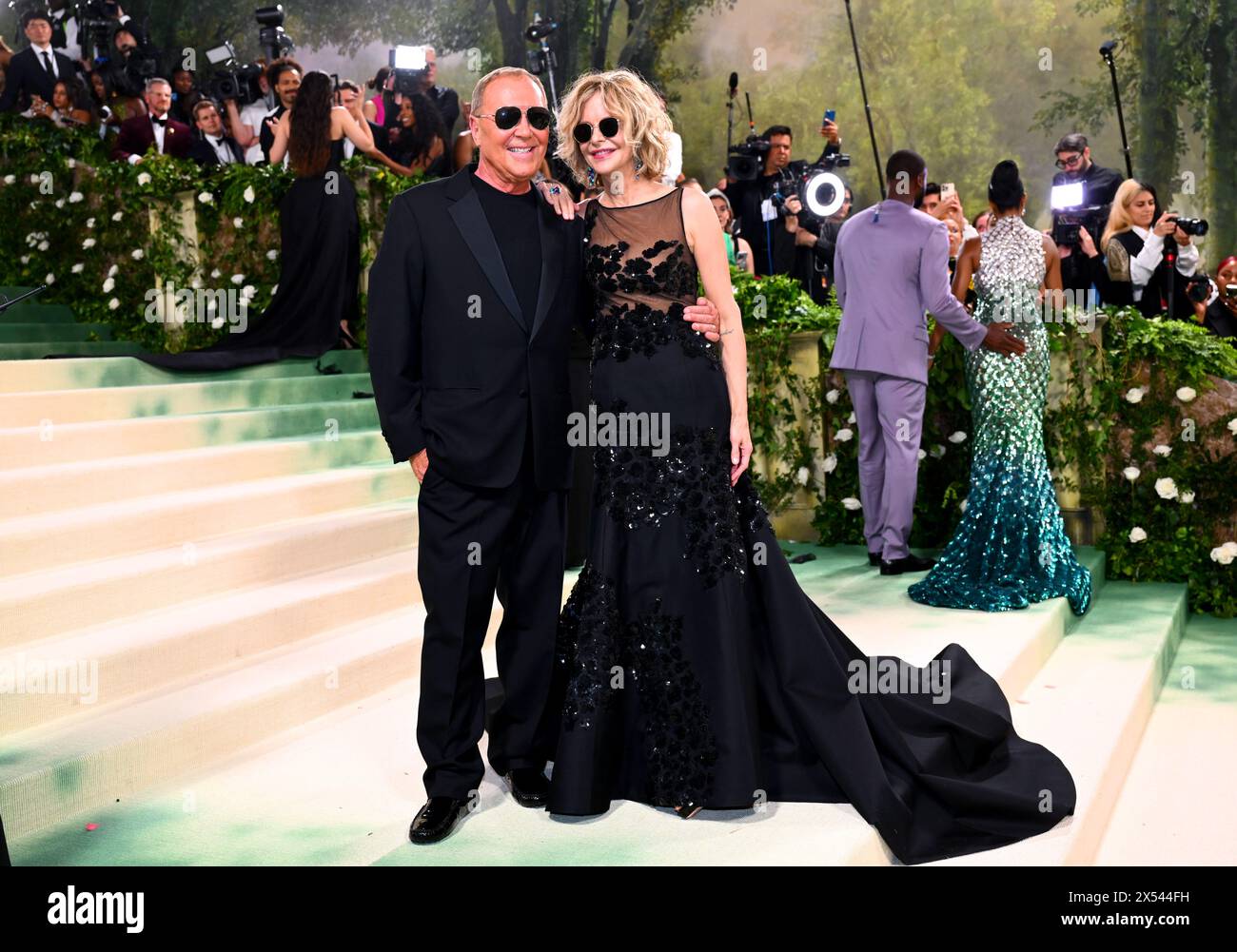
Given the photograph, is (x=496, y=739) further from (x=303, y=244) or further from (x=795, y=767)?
(x=303, y=244)

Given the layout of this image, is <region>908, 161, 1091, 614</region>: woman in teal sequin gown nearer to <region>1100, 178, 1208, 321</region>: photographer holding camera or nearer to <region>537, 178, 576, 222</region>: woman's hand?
<region>1100, 178, 1208, 321</region>: photographer holding camera

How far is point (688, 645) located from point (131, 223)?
6984 mm

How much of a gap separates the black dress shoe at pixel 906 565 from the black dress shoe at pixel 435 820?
362cm

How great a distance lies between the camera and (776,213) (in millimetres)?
10094

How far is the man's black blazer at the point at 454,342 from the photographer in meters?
3.07

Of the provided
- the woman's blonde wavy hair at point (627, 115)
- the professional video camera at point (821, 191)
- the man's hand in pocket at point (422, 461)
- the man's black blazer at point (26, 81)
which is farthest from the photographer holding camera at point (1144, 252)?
A: the man's black blazer at point (26, 81)

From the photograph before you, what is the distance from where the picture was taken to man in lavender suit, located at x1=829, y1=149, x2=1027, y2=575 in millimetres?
6051

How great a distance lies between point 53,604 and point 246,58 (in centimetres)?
1295

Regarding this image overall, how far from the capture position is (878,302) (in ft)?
Answer: 20.2

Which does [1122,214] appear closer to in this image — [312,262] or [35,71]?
[312,262]

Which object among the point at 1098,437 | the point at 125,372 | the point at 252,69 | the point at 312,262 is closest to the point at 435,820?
the point at 125,372

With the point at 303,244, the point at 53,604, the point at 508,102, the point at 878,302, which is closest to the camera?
the point at 508,102

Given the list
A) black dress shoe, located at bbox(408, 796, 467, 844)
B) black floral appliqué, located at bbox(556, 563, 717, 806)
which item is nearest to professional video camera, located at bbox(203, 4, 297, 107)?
black floral appliqué, located at bbox(556, 563, 717, 806)
